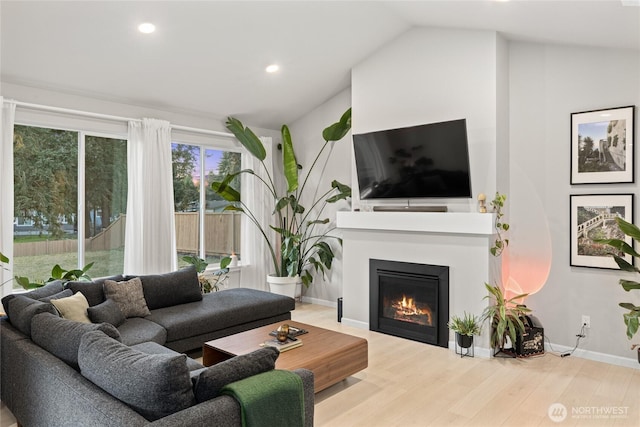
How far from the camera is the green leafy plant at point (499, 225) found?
3.91 meters

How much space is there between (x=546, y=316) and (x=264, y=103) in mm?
4133

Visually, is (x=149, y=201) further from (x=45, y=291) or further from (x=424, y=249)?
(x=424, y=249)

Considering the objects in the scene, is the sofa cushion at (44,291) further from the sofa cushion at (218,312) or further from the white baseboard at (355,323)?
the white baseboard at (355,323)

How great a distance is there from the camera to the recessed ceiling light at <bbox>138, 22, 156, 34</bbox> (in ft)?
11.8

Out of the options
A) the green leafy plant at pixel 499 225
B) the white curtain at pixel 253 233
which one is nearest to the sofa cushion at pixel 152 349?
the green leafy plant at pixel 499 225

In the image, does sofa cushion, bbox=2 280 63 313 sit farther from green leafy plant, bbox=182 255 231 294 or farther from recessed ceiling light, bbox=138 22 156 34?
recessed ceiling light, bbox=138 22 156 34

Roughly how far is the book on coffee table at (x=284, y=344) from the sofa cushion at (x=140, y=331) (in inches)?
35.6

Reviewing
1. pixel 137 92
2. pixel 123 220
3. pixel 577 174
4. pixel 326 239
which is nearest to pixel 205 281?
pixel 123 220

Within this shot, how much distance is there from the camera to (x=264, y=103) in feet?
18.3

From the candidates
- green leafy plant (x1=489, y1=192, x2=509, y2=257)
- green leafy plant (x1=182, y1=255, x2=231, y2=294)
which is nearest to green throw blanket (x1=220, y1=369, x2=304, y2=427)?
green leafy plant (x1=489, y1=192, x2=509, y2=257)

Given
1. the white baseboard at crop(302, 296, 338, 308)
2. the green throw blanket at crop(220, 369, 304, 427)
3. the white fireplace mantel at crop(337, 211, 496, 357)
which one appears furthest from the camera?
the white baseboard at crop(302, 296, 338, 308)

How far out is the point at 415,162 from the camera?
4.39 metres

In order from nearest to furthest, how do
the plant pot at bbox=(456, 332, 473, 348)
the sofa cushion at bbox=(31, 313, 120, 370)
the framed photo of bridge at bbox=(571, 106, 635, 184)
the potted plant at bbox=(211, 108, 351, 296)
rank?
the sofa cushion at bbox=(31, 313, 120, 370) → the framed photo of bridge at bbox=(571, 106, 635, 184) → the plant pot at bbox=(456, 332, 473, 348) → the potted plant at bbox=(211, 108, 351, 296)

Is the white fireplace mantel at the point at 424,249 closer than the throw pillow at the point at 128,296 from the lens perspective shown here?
No
